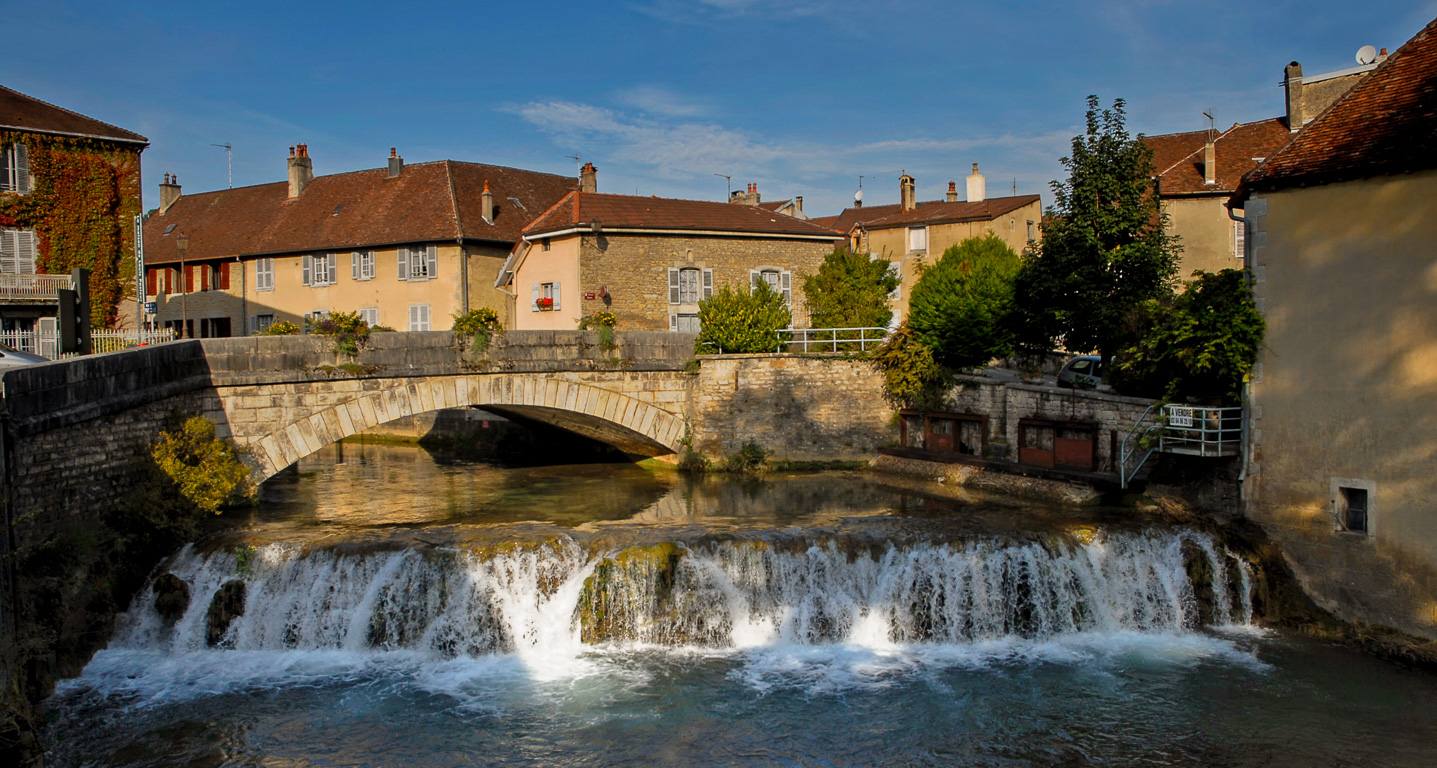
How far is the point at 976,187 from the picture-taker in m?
37.7

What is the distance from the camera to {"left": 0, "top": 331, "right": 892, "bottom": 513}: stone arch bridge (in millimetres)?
12734

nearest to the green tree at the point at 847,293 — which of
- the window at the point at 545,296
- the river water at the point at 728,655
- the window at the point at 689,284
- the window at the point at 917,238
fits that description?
the window at the point at 689,284

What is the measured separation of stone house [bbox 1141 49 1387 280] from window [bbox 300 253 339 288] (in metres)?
23.2

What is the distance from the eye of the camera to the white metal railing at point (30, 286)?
21.3 meters

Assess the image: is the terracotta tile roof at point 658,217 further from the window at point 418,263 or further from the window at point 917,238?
the window at point 917,238

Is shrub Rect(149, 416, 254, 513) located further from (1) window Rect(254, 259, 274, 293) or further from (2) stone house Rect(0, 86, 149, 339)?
(1) window Rect(254, 259, 274, 293)

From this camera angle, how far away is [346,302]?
31.0 metres

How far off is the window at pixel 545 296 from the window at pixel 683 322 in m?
3.03

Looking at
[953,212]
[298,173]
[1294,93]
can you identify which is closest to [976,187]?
[953,212]

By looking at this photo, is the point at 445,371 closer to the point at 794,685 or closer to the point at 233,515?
the point at 233,515

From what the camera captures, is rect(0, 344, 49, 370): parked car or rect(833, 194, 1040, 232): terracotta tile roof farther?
rect(833, 194, 1040, 232): terracotta tile roof

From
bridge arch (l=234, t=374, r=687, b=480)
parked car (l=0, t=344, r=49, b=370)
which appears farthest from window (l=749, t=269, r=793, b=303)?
parked car (l=0, t=344, r=49, b=370)

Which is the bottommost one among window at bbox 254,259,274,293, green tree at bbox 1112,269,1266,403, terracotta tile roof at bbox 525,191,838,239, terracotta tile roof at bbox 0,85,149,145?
green tree at bbox 1112,269,1266,403

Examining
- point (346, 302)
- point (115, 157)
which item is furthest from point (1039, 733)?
point (346, 302)
